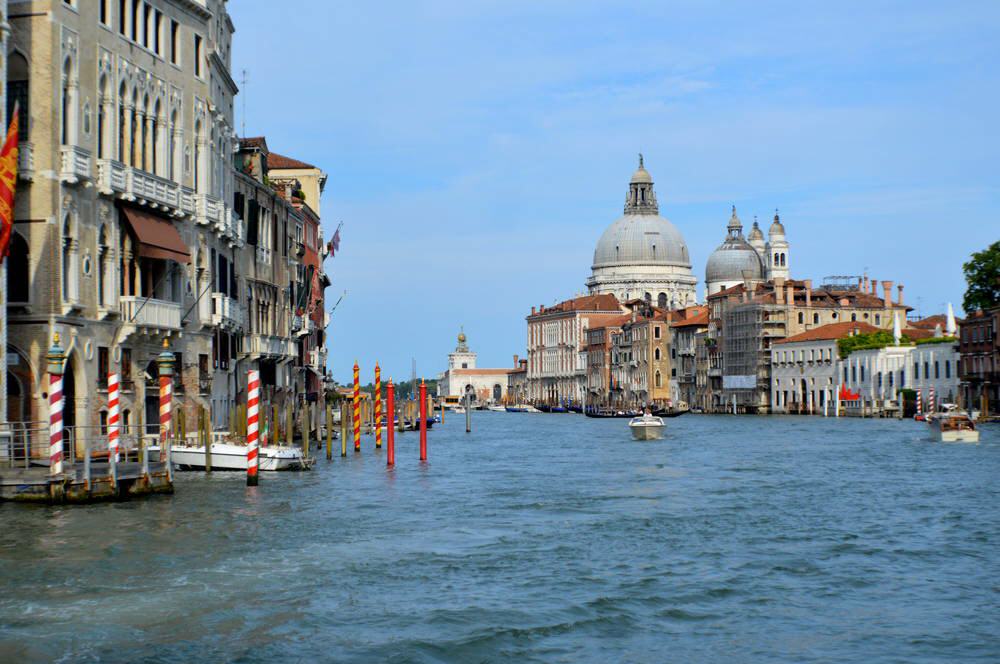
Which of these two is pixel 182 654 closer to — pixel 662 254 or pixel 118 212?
pixel 118 212

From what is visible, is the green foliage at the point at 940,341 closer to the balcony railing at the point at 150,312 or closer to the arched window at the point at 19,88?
the balcony railing at the point at 150,312

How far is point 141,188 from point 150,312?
2329mm

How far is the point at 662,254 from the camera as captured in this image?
17575cm

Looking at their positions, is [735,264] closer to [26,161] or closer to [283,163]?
[283,163]

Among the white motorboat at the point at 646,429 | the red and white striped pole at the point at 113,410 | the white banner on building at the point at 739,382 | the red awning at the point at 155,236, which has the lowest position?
the white motorboat at the point at 646,429

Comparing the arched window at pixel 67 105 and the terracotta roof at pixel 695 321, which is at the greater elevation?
the terracotta roof at pixel 695 321

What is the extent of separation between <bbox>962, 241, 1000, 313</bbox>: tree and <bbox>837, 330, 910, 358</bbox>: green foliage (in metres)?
15.8

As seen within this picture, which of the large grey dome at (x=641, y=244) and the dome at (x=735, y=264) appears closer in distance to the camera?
the dome at (x=735, y=264)

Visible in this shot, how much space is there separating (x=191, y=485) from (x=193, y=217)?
7.12 m

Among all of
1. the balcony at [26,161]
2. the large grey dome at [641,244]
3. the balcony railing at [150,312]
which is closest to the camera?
the balcony at [26,161]

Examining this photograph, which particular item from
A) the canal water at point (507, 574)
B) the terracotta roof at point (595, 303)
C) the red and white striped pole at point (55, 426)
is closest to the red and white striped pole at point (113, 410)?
the canal water at point (507, 574)

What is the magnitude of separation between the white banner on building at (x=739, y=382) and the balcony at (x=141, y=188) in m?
86.5

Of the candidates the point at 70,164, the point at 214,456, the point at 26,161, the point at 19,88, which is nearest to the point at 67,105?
the point at 19,88

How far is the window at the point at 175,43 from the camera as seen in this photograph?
31094 mm
